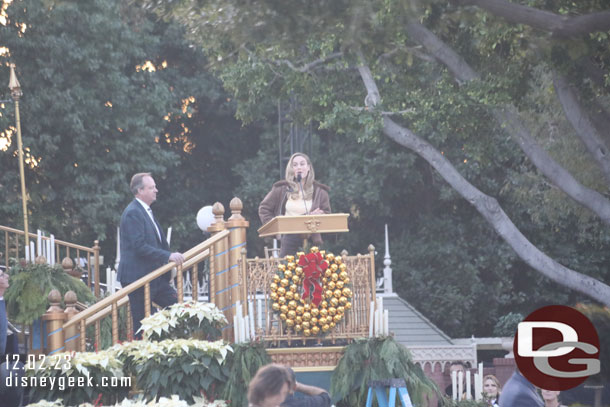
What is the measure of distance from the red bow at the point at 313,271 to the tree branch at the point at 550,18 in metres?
3.16

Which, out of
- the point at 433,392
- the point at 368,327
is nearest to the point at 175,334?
the point at 368,327

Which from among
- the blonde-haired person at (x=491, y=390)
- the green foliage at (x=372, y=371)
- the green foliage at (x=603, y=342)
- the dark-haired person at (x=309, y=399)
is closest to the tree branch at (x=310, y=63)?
the green foliage at (x=603, y=342)

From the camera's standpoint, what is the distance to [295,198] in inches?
412

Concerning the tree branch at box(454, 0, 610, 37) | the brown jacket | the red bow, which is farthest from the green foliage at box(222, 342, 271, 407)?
the tree branch at box(454, 0, 610, 37)

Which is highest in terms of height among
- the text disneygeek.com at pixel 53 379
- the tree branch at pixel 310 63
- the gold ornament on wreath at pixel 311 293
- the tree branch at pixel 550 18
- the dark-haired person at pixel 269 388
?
the tree branch at pixel 310 63

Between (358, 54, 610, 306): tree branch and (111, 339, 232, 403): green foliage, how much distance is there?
716 centimetres

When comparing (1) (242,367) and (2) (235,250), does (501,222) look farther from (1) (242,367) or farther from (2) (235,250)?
(1) (242,367)

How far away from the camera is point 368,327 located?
9641mm

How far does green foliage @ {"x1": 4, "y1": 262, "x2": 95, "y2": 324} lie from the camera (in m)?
11.6

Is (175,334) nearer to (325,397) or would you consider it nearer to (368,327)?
(368,327)

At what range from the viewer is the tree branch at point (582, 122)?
1319 cm

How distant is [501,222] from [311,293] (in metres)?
7.56

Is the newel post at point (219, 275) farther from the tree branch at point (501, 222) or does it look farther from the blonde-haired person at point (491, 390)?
the tree branch at point (501, 222)

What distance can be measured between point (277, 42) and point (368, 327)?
10.2 feet
